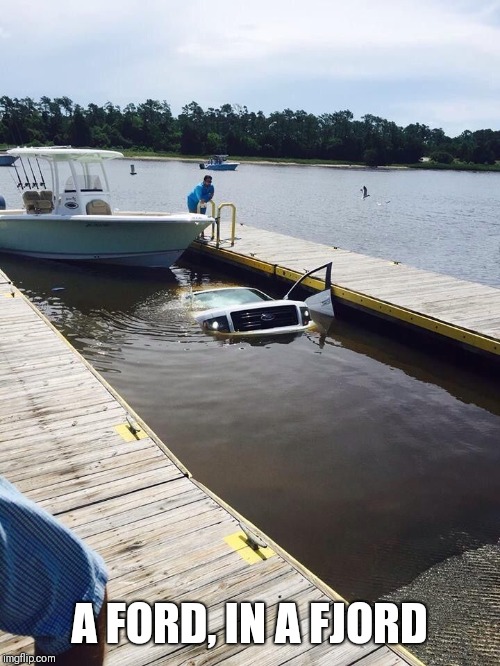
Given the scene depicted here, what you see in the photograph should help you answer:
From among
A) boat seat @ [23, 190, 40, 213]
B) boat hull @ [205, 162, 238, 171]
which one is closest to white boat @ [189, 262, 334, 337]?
boat seat @ [23, 190, 40, 213]

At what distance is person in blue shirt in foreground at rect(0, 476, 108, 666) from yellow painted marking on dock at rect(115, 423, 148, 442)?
3.94 meters

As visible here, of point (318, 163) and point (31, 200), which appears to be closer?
point (31, 200)

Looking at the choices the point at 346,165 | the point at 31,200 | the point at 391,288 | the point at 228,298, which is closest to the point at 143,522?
the point at 228,298

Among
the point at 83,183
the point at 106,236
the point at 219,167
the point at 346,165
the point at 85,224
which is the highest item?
the point at 346,165

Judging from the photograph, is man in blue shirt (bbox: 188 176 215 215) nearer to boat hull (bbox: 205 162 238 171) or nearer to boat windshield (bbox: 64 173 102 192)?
boat windshield (bbox: 64 173 102 192)

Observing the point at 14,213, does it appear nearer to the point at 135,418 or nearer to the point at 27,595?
the point at 135,418

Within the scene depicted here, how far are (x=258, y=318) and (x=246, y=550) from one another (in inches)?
271

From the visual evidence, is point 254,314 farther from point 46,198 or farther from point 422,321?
point 46,198

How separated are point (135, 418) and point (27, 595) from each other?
173 inches

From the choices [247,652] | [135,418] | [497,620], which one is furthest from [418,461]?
[247,652]

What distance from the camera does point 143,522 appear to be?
4027mm

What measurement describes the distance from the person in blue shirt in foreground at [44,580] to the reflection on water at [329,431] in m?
3.40

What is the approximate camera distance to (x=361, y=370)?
934 centimetres

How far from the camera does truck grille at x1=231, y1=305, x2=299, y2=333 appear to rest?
10.4m
